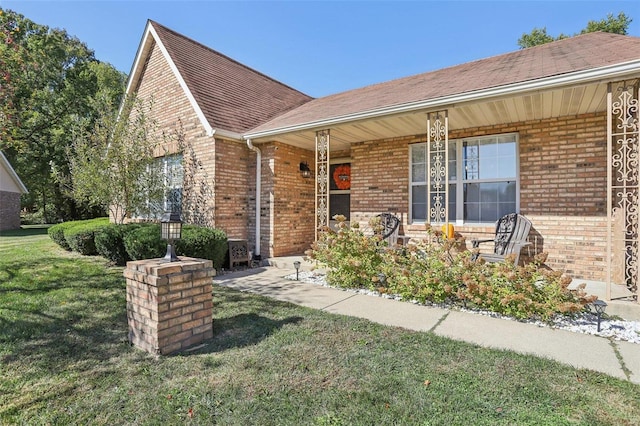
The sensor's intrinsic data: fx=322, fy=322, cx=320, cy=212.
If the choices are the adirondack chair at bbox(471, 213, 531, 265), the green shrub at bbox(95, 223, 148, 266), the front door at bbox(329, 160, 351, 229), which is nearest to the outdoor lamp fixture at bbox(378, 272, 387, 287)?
the adirondack chair at bbox(471, 213, 531, 265)

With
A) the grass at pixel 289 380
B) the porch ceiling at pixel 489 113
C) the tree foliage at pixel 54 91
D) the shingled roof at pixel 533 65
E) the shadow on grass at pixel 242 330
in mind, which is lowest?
the grass at pixel 289 380

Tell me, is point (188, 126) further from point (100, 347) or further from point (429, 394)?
point (429, 394)

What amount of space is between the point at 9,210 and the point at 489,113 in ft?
88.9

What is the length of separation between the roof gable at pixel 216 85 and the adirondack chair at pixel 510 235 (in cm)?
635

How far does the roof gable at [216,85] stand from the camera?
8.34 m

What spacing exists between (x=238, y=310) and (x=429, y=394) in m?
2.74

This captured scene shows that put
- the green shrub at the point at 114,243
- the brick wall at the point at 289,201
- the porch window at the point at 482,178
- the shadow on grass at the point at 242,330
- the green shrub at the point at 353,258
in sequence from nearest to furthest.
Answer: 1. the shadow on grass at the point at 242,330
2. the green shrub at the point at 353,258
3. the porch window at the point at 482,178
4. the green shrub at the point at 114,243
5. the brick wall at the point at 289,201

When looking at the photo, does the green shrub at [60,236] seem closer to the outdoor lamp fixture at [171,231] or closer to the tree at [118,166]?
the tree at [118,166]

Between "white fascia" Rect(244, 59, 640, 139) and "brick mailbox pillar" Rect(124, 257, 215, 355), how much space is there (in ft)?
13.9

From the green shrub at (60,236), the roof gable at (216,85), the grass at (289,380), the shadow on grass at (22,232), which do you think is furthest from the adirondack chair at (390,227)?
the shadow on grass at (22,232)

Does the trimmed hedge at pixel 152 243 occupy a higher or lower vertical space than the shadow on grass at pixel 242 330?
higher

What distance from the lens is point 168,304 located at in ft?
9.95

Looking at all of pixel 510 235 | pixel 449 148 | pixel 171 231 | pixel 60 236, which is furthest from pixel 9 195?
pixel 510 235

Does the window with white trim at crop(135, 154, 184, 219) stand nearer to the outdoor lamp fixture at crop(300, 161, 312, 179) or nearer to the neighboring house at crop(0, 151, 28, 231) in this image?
the outdoor lamp fixture at crop(300, 161, 312, 179)
